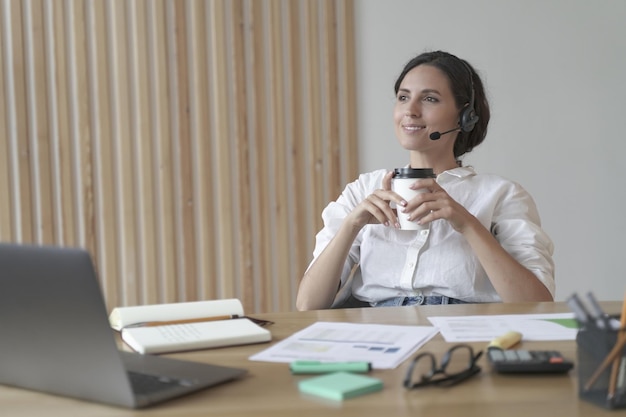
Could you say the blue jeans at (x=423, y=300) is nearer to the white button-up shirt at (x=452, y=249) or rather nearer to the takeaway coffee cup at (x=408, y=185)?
the white button-up shirt at (x=452, y=249)

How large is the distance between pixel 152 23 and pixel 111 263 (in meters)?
1.01

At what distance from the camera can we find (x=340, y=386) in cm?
100

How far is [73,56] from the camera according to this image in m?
3.07

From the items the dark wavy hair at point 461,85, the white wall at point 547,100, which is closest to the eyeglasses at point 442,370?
the dark wavy hair at point 461,85

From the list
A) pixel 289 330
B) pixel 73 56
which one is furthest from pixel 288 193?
pixel 289 330

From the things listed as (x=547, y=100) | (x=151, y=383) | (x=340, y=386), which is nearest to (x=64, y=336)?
(x=151, y=383)

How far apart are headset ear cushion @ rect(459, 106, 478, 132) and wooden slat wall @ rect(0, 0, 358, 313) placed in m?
1.17

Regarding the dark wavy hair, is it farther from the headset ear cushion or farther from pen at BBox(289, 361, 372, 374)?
pen at BBox(289, 361, 372, 374)

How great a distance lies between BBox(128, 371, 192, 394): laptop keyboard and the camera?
986 mm

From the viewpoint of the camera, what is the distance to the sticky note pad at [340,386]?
0.98 m

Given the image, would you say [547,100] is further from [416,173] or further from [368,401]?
[368,401]

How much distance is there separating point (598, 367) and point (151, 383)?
1.88 ft

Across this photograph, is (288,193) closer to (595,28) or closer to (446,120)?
(446,120)

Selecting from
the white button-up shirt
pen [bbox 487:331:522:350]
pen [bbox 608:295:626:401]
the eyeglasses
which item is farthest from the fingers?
pen [bbox 608:295:626:401]
